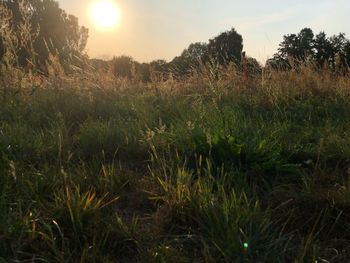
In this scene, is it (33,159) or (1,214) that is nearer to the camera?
(1,214)

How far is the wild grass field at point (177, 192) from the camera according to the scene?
1.98m

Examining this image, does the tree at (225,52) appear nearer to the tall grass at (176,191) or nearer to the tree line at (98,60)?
the tree line at (98,60)

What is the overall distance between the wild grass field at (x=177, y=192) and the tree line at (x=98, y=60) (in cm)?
84

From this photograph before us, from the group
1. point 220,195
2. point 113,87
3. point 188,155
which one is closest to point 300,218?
point 220,195

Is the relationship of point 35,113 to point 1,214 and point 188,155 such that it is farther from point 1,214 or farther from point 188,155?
point 1,214

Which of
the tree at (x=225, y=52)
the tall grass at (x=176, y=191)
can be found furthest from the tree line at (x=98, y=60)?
the tall grass at (x=176, y=191)

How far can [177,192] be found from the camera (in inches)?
91.1

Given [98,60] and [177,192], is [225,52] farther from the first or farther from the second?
[177,192]

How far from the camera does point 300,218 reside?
7.50 feet

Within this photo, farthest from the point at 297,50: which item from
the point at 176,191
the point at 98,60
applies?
the point at 176,191

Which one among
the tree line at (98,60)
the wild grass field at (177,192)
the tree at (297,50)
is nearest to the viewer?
the wild grass field at (177,192)

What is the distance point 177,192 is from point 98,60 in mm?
6383

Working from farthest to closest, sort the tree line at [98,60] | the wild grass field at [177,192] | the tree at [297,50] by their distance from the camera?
the tree at [297,50] < the tree line at [98,60] < the wild grass field at [177,192]

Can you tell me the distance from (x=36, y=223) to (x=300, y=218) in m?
1.40
